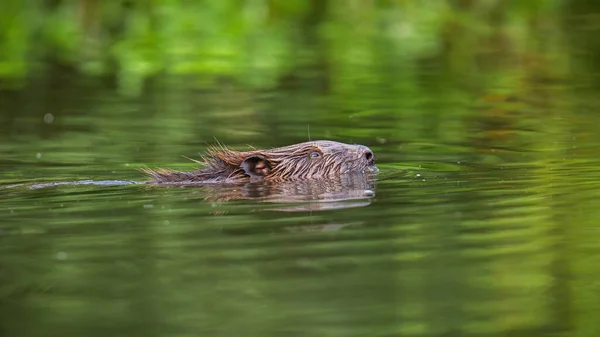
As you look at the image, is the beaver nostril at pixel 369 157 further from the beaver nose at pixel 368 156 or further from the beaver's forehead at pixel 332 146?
the beaver's forehead at pixel 332 146

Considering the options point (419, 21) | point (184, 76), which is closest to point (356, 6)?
point (419, 21)

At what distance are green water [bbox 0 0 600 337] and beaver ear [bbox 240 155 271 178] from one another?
460mm

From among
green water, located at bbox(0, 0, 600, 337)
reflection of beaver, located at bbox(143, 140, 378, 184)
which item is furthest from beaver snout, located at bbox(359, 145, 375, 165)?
green water, located at bbox(0, 0, 600, 337)

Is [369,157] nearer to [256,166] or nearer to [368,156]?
[368,156]

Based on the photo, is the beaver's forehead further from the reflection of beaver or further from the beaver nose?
the beaver nose

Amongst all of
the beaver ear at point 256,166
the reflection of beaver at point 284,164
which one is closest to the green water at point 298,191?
the reflection of beaver at point 284,164

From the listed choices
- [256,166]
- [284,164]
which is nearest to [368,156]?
[284,164]

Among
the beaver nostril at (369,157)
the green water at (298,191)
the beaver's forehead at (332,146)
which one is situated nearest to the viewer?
the green water at (298,191)

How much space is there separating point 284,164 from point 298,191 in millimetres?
838

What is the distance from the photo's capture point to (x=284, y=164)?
9.57m

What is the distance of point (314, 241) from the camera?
21.2ft

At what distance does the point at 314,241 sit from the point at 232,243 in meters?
0.40

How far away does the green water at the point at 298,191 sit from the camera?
204 inches

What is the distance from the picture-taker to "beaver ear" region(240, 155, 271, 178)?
9.44 m
